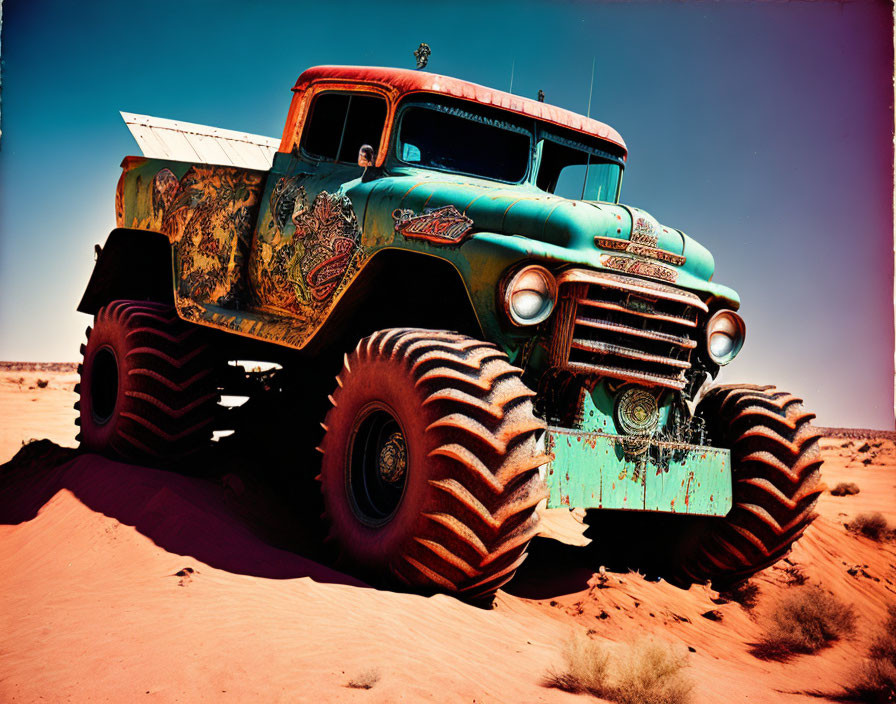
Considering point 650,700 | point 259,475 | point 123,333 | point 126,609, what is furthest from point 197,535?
point 650,700

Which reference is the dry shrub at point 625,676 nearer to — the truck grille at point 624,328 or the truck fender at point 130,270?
the truck grille at point 624,328

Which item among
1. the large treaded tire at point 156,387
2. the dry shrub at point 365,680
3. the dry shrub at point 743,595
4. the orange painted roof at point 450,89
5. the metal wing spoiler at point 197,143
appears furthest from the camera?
the metal wing spoiler at point 197,143

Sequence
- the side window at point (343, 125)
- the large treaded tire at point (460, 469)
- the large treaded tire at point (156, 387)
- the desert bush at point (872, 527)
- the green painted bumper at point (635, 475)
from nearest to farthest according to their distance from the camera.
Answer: the large treaded tire at point (460, 469)
the green painted bumper at point (635, 475)
the side window at point (343, 125)
the large treaded tire at point (156, 387)
the desert bush at point (872, 527)

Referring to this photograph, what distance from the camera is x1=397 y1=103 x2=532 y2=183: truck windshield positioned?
6.09 meters

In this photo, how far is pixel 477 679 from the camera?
3592mm

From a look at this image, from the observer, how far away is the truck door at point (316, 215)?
5969 millimetres

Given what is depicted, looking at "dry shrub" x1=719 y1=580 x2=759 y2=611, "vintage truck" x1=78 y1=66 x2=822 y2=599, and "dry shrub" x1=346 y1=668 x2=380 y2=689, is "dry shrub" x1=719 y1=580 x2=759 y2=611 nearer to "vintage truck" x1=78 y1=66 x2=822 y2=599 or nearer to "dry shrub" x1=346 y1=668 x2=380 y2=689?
"vintage truck" x1=78 y1=66 x2=822 y2=599

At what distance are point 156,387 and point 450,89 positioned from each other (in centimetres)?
344

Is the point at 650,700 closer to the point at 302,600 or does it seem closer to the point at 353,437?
the point at 302,600

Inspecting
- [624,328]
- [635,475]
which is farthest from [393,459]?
[624,328]

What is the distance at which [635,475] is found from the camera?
5105 mm

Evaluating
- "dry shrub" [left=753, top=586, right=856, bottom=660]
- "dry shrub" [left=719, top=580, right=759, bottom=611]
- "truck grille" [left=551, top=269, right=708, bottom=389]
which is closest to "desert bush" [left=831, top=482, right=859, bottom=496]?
"dry shrub" [left=719, top=580, right=759, bottom=611]

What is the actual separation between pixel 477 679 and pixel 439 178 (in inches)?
137

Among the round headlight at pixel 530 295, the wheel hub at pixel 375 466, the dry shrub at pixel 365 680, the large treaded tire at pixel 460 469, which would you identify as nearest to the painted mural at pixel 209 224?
the wheel hub at pixel 375 466
